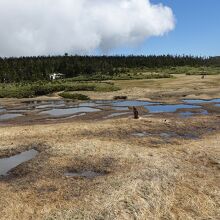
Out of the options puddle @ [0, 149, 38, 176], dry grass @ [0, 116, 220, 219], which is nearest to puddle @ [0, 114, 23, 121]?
dry grass @ [0, 116, 220, 219]

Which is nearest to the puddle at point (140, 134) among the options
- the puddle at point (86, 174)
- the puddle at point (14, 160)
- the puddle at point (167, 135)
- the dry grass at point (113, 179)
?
the puddle at point (167, 135)

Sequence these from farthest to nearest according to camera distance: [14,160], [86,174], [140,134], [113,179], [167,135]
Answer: [140,134]
[167,135]
[14,160]
[86,174]
[113,179]

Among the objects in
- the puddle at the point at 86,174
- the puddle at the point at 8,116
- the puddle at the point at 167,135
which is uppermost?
the puddle at the point at 167,135

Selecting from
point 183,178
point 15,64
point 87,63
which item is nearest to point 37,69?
point 15,64

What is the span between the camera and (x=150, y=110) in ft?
170

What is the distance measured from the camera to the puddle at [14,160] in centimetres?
2453

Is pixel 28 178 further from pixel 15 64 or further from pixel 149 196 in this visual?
pixel 15 64

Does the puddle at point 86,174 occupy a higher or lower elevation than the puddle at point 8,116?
higher

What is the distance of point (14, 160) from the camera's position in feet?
86.6

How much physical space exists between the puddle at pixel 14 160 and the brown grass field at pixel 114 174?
64 cm

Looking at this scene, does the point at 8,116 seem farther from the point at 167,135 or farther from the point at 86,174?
the point at 86,174

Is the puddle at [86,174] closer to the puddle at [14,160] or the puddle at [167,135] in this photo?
the puddle at [14,160]

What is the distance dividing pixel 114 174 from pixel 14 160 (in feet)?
25.7

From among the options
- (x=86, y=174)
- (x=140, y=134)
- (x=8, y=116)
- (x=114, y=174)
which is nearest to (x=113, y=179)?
(x=114, y=174)
